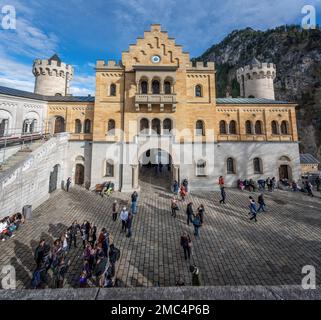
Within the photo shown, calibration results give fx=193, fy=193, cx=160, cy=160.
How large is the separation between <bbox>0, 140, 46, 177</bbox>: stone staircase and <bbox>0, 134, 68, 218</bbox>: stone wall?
45 centimetres

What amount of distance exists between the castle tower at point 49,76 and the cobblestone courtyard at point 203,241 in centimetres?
2325

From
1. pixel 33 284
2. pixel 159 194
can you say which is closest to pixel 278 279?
pixel 33 284

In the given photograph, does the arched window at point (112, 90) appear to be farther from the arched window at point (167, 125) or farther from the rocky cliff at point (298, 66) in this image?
the rocky cliff at point (298, 66)

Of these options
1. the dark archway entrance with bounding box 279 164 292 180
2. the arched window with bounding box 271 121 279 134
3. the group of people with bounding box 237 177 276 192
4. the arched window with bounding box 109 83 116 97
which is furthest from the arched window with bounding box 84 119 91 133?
the dark archway entrance with bounding box 279 164 292 180

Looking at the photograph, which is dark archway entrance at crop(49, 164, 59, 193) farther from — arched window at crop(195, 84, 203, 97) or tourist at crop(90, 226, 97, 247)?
arched window at crop(195, 84, 203, 97)

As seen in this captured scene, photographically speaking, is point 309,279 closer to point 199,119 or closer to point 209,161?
point 209,161

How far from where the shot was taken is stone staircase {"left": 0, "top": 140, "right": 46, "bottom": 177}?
15.0 meters

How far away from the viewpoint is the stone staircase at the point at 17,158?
1501 centimetres

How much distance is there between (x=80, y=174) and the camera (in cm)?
2572

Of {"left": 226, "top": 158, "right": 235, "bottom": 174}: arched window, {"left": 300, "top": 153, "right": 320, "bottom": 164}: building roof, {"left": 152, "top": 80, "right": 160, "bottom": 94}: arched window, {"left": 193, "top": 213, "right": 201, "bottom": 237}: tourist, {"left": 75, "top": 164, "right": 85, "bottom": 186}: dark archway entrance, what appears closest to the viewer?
{"left": 193, "top": 213, "right": 201, "bottom": 237}: tourist

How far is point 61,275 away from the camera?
813 cm

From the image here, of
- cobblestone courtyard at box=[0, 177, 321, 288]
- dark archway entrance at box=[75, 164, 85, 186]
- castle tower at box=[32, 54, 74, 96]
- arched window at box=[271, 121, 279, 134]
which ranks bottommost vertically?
cobblestone courtyard at box=[0, 177, 321, 288]

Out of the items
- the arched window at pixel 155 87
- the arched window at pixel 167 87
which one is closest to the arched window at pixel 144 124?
the arched window at pixel 155 87
